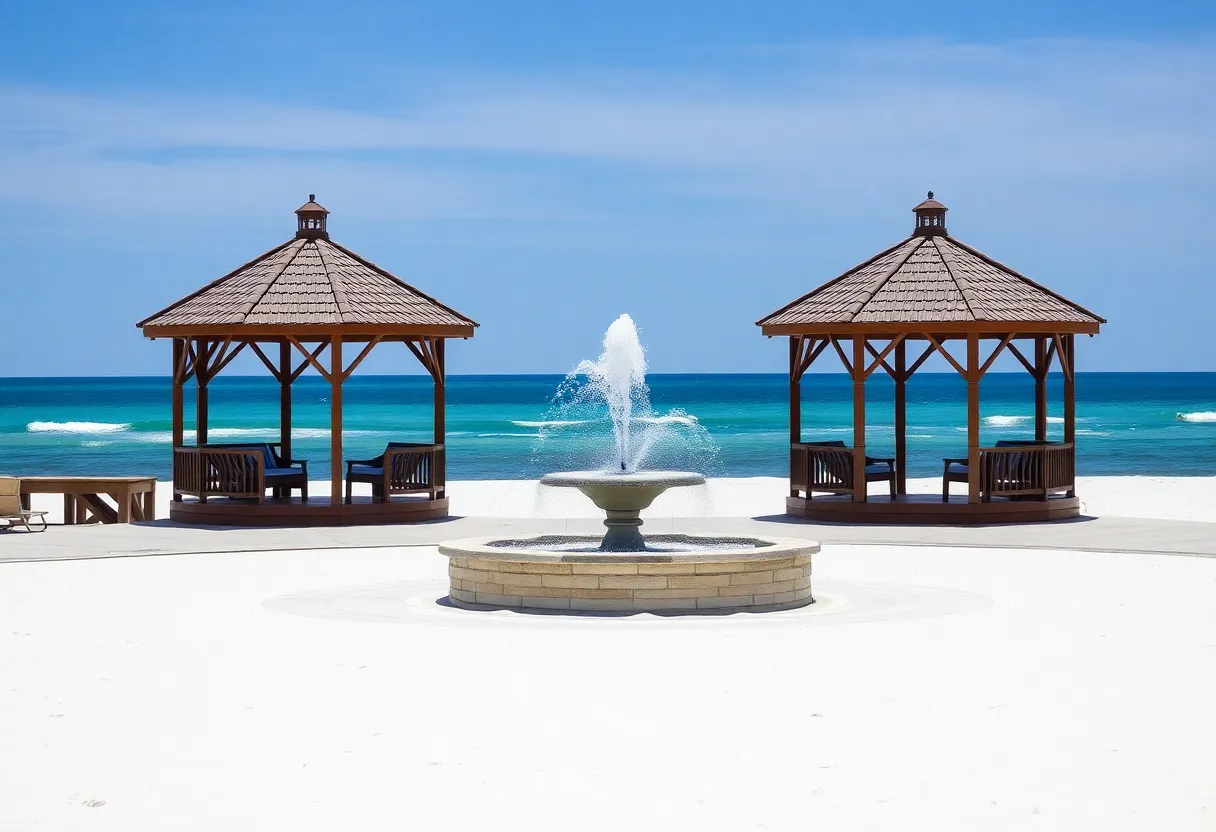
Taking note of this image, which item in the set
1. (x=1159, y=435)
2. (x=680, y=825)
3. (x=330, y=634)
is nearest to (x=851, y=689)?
(x=680, y=825)

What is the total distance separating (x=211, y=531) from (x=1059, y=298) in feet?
33.2

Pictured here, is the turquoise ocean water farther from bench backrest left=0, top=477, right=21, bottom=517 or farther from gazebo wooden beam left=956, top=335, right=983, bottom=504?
bench backrest left=0, top=477, right=21, bottom=517

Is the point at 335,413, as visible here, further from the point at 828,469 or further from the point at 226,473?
the point at 828,469

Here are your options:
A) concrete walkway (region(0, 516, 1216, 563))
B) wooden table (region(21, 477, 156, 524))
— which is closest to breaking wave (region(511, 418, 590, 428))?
wooden table (region(21, 477, 156, 524))

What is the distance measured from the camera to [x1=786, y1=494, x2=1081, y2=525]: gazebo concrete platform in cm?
1747

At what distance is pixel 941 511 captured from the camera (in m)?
17.5

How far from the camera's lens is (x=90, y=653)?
8828 mm

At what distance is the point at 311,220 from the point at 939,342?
7.88 metres

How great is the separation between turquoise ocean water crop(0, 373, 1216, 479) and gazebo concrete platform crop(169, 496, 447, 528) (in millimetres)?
19139

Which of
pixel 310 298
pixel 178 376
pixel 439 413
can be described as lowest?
pixel 439 413

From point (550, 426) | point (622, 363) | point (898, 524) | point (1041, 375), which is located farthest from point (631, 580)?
point (550, 426)

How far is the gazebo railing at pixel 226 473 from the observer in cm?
1759

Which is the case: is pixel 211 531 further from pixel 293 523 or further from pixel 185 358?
pixel 185 358

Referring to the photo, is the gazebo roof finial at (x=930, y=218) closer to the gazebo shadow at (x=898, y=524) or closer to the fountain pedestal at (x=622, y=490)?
the gazebo shadow at (x=898, y=524)
